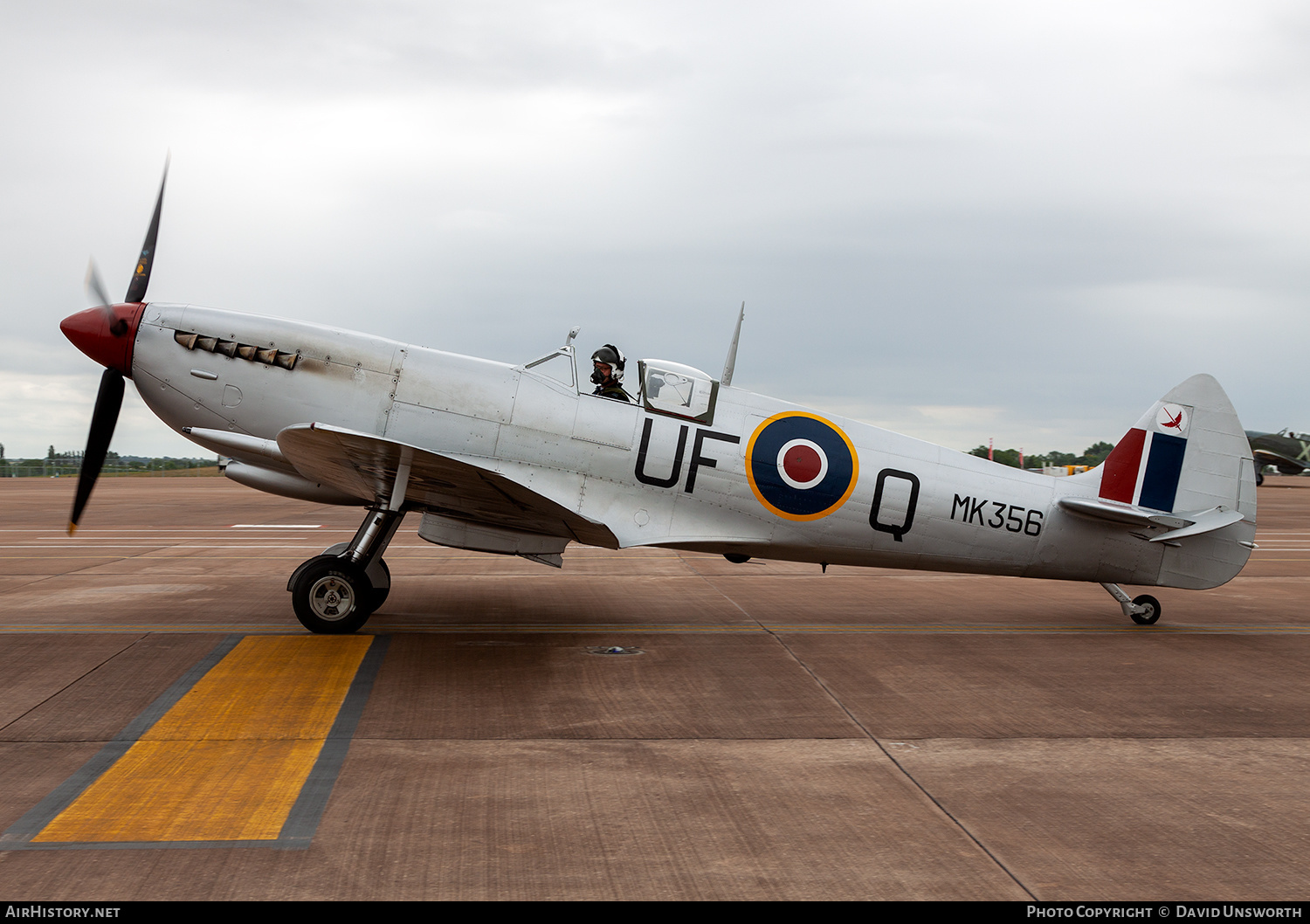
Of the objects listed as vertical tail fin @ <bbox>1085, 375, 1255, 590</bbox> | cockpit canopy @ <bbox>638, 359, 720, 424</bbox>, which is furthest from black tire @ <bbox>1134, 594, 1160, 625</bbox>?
cockpit canopy @ <bbox>638, 359, 720, 424</bbox>

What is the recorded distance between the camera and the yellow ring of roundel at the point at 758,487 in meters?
7.97

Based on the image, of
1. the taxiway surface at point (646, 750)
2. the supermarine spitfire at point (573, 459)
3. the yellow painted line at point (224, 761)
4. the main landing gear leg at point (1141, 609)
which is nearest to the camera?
the taxiway surface at point (646, 750)

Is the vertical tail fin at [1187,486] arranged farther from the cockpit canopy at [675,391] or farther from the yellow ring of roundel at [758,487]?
the cockpit canopy at [675,391]

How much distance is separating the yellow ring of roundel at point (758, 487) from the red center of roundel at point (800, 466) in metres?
0.30

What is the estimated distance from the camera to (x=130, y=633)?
25.4ft

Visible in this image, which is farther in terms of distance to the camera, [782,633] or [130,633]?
[782,633]

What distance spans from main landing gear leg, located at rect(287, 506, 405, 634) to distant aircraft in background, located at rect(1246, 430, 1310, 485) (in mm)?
43178

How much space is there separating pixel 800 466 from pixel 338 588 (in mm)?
4219

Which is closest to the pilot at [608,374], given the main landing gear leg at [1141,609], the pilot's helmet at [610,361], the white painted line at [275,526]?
the pilot's helmet at [610,361]
